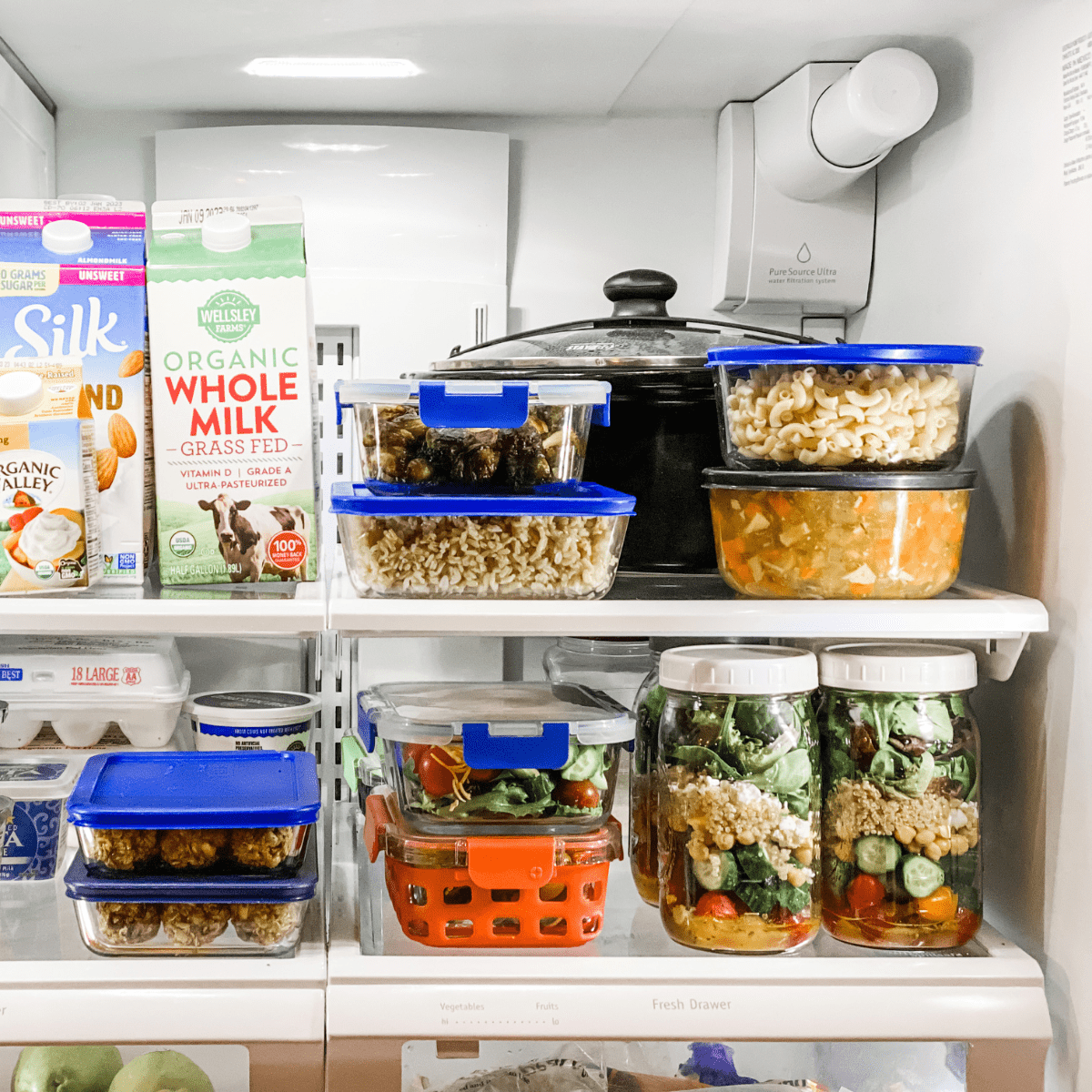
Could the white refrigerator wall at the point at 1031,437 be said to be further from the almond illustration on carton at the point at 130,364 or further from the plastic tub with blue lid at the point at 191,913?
the almond illustration on carton at the point at 130,364

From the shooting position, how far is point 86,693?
119cm

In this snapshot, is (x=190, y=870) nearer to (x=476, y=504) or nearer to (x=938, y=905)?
(x=476, y=504)

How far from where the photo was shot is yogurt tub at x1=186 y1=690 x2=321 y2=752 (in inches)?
47.0

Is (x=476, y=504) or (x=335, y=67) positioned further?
(x=335, y=67)

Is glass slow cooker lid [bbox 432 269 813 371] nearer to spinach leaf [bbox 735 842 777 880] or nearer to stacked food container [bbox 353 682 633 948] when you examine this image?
stacked food container [bbox 353 682 633 948]

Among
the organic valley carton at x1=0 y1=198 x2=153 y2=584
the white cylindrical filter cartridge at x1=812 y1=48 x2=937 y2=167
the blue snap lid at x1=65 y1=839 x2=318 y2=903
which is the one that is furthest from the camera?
the white cylindrical filter cartridge at x1=812 y1=48 x2=937 y2=167

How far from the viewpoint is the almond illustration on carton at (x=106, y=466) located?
1.03 metres

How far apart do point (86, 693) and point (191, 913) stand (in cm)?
35

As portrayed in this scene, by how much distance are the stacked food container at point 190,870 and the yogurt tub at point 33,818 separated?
6.4 inches

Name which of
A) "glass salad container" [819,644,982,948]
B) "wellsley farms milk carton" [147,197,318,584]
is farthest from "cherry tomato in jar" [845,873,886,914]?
"wellsley farms milk carton" [147,197,318,584]

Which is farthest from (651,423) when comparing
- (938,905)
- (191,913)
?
(191,913)

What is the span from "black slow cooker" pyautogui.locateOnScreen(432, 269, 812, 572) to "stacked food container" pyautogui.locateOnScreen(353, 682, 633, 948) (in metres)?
0.21

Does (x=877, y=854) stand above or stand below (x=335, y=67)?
below

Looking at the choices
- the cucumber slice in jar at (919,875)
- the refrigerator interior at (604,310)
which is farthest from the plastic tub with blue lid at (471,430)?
the cucumber slice in jar at (919,875)
